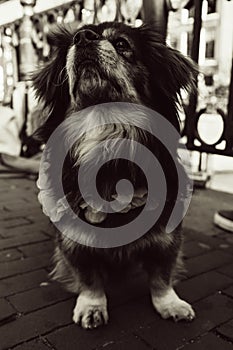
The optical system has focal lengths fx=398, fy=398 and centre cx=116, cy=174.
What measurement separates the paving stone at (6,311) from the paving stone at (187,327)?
1.68 feet

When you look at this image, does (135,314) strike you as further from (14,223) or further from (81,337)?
(14,223)

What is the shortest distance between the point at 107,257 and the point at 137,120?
583 mm

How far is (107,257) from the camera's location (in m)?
1.65

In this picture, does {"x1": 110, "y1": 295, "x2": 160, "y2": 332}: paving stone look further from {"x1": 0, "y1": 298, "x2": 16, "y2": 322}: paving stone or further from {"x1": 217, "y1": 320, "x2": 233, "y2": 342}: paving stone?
{"x1": 0, "y1": 298, "x2": 16, "y2": 322}: paving stone

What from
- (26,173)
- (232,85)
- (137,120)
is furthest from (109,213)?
(26,173)

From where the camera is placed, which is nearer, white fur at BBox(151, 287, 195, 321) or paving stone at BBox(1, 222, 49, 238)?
white fur at BBox(151, 287, 195, 321)

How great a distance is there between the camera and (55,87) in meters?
1.81

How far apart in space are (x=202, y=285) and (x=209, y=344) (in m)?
0.47

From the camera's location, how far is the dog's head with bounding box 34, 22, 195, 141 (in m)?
1.58

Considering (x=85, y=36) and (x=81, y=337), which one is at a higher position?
(x=85, y=36)

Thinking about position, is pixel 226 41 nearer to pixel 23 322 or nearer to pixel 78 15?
pixel 78 15

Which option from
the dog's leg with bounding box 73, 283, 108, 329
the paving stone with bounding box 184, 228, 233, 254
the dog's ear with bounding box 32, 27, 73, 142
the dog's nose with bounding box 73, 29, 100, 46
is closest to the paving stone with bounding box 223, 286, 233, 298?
the paving stone with bounding box 184, 228, 233, 254

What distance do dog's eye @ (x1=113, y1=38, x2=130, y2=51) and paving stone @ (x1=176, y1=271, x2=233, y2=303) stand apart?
111 centimetres

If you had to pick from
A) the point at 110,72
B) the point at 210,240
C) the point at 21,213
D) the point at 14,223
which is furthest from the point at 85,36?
the point at 21,213
